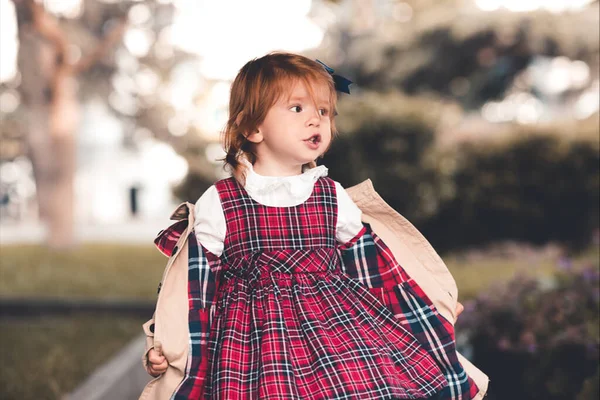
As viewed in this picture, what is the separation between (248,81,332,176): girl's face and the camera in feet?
7.54

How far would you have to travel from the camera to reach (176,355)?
6.87ft

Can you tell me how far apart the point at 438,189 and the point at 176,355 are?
8.17 m

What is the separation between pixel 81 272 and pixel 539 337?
22.7 feet

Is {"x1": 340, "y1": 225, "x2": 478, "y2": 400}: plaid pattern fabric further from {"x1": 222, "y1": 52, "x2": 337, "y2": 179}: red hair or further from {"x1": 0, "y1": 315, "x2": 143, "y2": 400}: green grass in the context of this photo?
{"x1": 0, "y1": 315, "x2": 143, "y2": 400}: green grass

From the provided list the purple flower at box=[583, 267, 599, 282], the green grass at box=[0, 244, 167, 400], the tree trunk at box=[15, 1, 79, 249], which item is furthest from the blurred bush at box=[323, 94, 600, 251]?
the purple flower at box=[583, 267, 599, 282]

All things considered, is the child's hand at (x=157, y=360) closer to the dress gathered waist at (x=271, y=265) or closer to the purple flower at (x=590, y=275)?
the dress gathered waist at (x=271, y=265)

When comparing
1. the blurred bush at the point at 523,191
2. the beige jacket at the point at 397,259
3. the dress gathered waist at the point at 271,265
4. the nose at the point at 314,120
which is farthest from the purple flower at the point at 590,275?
the blurred bush at the point at 523,191

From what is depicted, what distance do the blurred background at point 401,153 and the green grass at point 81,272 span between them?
0.17 feet

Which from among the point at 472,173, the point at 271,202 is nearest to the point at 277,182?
the point at 271,202

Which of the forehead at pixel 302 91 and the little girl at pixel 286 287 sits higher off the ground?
the forehead at pixel 302 91

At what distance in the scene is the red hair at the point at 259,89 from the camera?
230 cm

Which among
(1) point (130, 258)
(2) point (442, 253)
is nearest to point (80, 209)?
(1) point (130, 258)

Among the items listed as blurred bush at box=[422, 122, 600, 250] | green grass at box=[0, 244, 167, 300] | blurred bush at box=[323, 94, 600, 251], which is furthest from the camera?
blurred bush at box=[422, 122, 600, 250]

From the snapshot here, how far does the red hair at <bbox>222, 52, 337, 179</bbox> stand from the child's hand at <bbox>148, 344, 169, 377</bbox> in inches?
26.5
